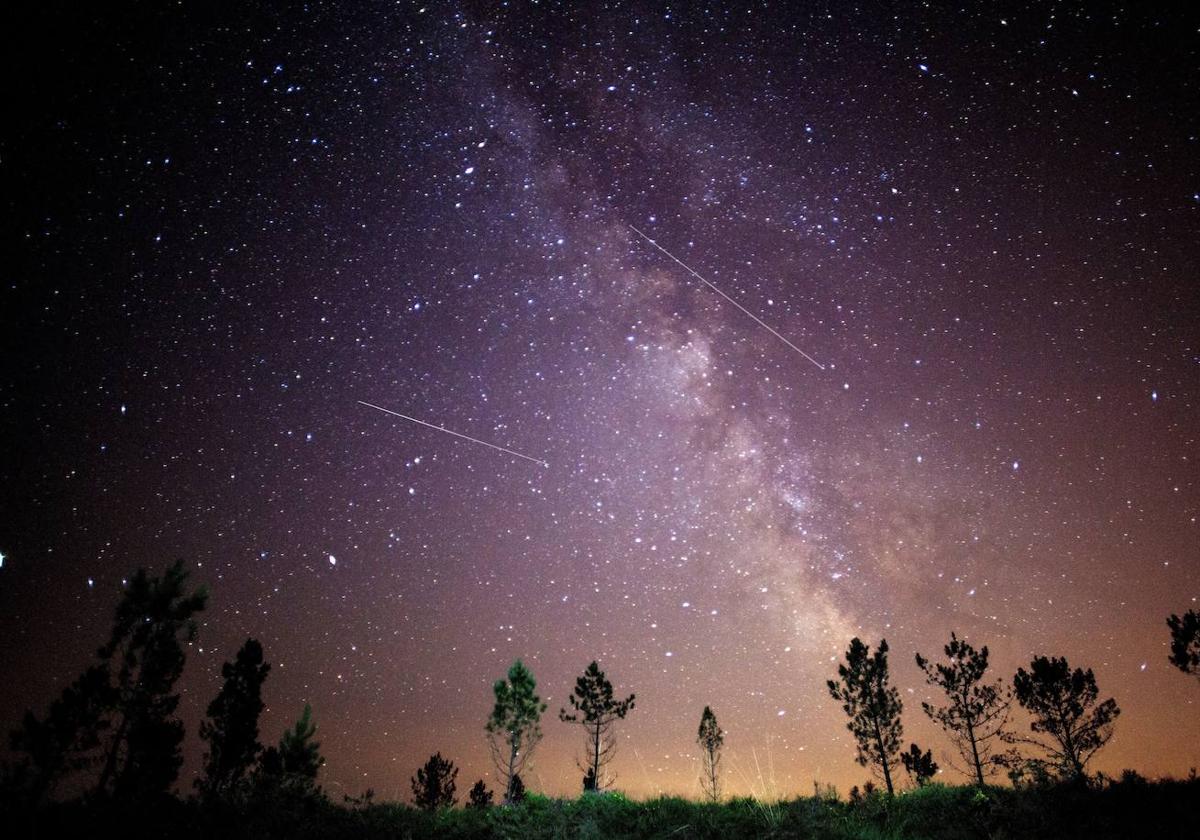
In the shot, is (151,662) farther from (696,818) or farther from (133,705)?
(696,818)

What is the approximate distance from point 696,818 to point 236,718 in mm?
26536

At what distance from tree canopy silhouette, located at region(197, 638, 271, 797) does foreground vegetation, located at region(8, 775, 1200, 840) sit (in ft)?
66.7

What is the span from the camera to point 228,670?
27703 mm

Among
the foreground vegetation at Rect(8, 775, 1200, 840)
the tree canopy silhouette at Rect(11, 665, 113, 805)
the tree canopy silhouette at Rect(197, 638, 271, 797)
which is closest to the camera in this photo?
the foreground vegetation at Rect(8, 775, 1200, 840)

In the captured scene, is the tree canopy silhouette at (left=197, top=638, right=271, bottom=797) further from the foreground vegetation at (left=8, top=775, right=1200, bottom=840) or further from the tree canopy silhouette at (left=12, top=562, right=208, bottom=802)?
the foreground vegetation at (left=8, top=775, right=1200, bottom=840)

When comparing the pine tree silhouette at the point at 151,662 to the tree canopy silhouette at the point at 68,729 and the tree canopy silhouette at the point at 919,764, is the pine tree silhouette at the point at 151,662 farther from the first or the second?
the tree canopy silhouette at the point at 919,764

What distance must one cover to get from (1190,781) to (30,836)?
23257 mm

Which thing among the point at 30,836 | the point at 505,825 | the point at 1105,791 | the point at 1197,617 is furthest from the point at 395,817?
the point at 1197,617

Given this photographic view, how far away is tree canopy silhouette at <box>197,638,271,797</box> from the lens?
2616 cm

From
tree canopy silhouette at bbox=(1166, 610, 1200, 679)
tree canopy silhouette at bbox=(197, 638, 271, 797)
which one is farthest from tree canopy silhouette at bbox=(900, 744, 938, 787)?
tree canopy silhouette at bbox=(197, 638, 271, 797)

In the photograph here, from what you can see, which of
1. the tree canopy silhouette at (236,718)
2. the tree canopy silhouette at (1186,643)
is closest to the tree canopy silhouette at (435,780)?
the tree canopy silhouette at (236,718)

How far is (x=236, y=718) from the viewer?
26.9 metres

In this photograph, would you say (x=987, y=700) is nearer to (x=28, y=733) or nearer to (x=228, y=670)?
(x=228, y=670)

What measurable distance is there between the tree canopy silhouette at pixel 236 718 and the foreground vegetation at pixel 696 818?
801 inches
